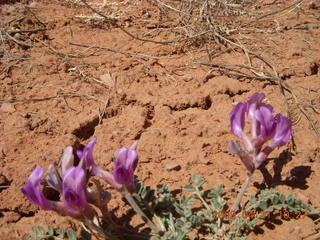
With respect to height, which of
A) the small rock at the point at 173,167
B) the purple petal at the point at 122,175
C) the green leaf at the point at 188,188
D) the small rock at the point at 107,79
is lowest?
the small rock at the point at 173,167

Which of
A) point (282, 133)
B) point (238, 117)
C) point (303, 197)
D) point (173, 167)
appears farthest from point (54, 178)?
point (303, 197)

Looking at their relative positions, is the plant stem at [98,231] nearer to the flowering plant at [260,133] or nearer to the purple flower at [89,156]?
the purple flower at [89,156]

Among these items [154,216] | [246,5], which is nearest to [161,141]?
[154,216]

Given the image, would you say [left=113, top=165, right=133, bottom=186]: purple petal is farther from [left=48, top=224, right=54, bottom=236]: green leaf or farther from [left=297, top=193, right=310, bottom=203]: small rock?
[left=297, top=193, right=310, bottom=203]: small rock

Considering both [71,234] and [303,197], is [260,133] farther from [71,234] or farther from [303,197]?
[71,234]

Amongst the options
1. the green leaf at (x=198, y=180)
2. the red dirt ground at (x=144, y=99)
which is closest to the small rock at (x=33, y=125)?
the red dirt ground at (x=144, y=99)

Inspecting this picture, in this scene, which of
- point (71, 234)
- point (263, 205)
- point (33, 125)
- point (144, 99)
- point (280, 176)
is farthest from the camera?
point (144, 99)

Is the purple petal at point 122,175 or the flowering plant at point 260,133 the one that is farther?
the flowering plant at point 260,133
